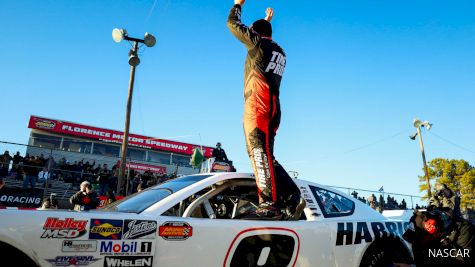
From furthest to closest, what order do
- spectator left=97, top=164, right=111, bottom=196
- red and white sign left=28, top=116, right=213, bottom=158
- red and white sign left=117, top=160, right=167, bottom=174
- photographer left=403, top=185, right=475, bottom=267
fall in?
1. red and white sign left=117, top=160, right=167, bottom=174
2. red and white sign left=28, top=116, right=213, bottom=158
3. spectator left=97, top=164, right=111, bottom=196
4. photographer left=403, top=185, right=475, bottom=267

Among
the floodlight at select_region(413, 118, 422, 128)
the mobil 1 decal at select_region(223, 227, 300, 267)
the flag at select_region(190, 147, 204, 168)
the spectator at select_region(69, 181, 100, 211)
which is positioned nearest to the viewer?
the mobil 1 decal at select_region(223, 227, 300, 267)

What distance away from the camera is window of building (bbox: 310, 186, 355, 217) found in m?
3.39

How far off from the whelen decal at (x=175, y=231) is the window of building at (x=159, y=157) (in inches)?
1218

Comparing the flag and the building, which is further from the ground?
the building

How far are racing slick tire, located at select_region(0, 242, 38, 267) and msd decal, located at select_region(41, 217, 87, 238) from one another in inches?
5.5

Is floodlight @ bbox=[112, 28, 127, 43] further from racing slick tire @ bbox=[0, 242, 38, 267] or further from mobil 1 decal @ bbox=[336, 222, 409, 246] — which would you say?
racing slick tire @ bbox=[0, 242, 38, 267]

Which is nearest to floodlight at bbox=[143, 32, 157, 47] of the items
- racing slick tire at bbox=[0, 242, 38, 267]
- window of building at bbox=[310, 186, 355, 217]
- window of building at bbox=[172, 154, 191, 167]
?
window of building at bbox=[310, 186, 355, 217]

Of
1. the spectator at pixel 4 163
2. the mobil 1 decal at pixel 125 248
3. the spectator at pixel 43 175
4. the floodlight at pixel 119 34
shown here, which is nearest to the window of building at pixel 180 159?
the spectator at pixel 43 175

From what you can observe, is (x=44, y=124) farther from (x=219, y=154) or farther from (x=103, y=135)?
(x=219, y=154)

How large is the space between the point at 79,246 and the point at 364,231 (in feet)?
8.22

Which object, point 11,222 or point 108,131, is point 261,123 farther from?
point 108,131

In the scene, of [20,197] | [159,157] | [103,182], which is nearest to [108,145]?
[159,157]

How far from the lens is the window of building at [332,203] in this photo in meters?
3.39

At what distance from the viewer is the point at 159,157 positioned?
33125 mm
